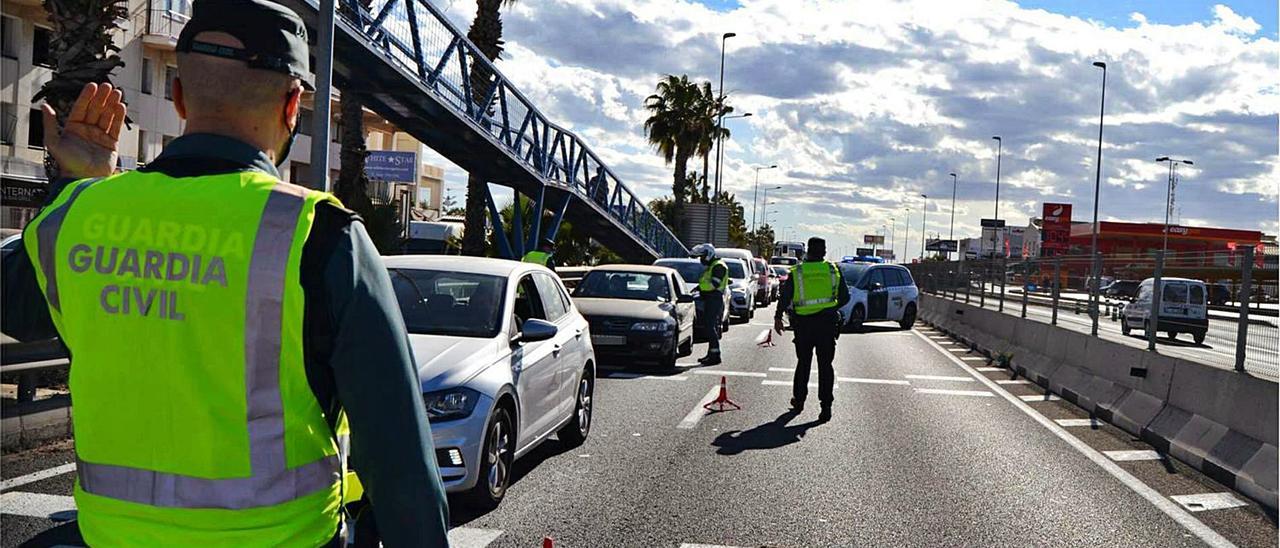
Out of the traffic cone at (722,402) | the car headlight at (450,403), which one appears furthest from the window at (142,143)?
the car headlight at (450,403)

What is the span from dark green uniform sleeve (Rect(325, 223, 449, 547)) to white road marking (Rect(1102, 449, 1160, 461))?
8813mm

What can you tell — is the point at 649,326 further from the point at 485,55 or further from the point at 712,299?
the point at 485,55

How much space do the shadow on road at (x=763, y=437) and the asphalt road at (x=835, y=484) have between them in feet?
0.09

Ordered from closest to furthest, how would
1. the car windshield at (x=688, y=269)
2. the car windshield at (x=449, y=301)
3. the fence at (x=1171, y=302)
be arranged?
Answer: the car windshield at (x=449, y=301) < the fence at (x=1171, y=302) < the car windshield at (x=688, y=269)

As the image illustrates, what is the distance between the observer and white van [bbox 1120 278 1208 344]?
11.1 metres

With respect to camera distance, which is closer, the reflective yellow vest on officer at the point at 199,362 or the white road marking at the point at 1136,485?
the reflective yellow vest on officer at the point at 199,362

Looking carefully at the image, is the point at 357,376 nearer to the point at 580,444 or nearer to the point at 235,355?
the point at 235,355

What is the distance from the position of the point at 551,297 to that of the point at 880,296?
65.7 feet

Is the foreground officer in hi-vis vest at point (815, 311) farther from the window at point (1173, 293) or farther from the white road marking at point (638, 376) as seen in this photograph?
the window at point (1173, 293)

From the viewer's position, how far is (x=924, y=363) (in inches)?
742

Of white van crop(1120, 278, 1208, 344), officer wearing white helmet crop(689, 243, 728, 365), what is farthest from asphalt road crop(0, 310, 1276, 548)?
officer wearing white helmet crop(689, 243, 728, 365)

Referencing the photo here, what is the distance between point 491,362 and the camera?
7.60 meters

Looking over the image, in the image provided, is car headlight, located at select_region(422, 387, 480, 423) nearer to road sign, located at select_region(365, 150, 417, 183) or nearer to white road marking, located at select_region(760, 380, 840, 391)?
white road marking, located at select_region(760, 380, 840, 391)

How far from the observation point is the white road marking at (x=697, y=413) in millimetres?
11016
